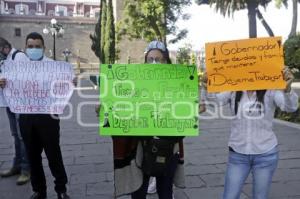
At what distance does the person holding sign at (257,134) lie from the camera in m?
3.21

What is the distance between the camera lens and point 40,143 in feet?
14.8

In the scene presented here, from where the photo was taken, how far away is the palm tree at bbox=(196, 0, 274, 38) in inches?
1325

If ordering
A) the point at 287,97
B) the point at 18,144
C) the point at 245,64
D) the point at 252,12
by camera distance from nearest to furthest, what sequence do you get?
the point at 287,97, the point at 245,64, the point at 18,144, the point at 252,12

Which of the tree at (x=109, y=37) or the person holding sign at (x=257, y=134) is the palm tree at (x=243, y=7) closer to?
the tree at (x=109, y=37)

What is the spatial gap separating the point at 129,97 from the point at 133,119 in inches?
6.4

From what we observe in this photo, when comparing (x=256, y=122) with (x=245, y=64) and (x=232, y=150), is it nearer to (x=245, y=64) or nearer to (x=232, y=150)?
(x=232, y=150)

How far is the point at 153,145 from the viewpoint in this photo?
3.19m

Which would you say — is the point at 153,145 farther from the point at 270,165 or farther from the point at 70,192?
the point at 70,192

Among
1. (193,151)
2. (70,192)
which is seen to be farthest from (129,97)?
(193,151)

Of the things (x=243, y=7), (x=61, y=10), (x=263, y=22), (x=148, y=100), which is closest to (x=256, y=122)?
(x=148, y=100)

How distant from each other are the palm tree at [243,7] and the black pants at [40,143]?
94.9ft

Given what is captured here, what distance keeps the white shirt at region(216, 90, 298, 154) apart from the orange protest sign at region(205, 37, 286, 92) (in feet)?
0.34

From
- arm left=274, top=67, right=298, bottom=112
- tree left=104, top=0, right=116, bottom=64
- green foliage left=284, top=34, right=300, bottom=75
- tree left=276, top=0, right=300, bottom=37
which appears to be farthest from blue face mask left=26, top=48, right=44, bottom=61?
tree left=276, top=0, right=300, bottom=37

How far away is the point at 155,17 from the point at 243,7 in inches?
475
